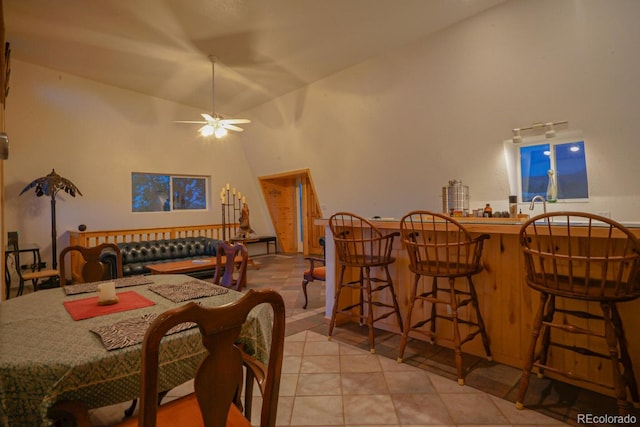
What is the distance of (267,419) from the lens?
1.01 metres

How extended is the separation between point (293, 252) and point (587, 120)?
6.79 metres

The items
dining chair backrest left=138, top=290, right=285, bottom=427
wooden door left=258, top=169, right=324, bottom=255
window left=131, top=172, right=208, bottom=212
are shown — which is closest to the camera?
dining chair backrest left=138, top=290, right=285, bottom=427

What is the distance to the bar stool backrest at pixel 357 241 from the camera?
2.67 metres

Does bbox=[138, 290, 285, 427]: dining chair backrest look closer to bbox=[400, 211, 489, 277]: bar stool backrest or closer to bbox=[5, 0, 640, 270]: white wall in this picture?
bbox=[400, 211, 489, 277]: bar stool backrest

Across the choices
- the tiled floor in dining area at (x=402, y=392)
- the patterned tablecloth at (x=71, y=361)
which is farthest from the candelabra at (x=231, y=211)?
the patterned tablecloth at (x=71, y=361)

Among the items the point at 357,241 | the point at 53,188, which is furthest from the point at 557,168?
the point at 53,188

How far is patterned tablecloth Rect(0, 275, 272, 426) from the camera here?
3.13ft

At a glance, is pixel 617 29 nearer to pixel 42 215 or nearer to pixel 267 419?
pixel 267 419

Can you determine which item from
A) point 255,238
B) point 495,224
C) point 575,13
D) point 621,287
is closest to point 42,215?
point 255,238

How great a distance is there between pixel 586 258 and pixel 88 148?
6791 mm

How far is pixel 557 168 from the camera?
3805 millimetres

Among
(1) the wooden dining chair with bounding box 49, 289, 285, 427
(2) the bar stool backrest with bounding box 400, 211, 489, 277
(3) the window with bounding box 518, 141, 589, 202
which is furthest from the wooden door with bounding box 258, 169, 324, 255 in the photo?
(1) the wooden dining chair with bounding box 49, 289, 285, 427

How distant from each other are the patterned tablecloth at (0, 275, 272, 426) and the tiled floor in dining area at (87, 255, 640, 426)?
84cm

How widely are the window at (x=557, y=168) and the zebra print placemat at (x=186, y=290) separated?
384 centimetres
